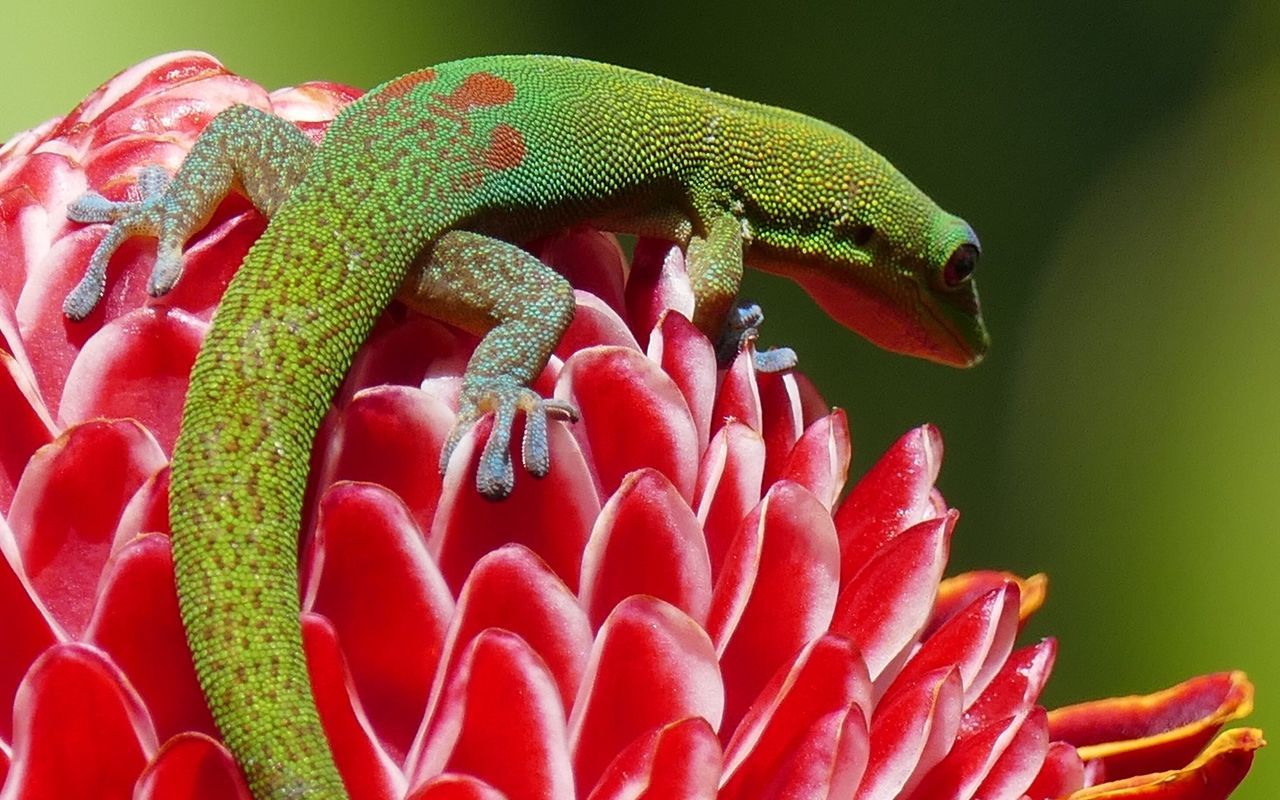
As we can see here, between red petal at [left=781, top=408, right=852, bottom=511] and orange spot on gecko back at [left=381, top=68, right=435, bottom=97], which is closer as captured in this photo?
red petal at [left=781, top=408, right=852, bottom=511]

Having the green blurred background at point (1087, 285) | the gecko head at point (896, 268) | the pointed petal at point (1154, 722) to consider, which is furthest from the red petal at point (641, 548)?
the green blurred background at point (1087, 285)

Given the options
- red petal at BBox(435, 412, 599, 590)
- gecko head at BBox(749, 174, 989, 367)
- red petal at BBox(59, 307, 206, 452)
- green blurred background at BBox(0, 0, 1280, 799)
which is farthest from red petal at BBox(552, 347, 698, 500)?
green blurred background at BBox(0, 0, 1280, 799)

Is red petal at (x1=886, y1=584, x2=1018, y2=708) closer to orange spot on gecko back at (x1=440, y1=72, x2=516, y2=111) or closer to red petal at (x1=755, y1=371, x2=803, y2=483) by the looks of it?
red petal at (x1=755, y1=371, x2=803, y2=483)

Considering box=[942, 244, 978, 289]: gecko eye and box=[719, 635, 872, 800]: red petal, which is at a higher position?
box=[719, 635, 872, 800]: red petal

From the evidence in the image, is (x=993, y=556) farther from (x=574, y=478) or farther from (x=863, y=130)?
(x=574, y=478)

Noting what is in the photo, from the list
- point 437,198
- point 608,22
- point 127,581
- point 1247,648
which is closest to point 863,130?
point 608,22

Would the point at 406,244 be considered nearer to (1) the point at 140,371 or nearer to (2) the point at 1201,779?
(1) the point at 140,371
